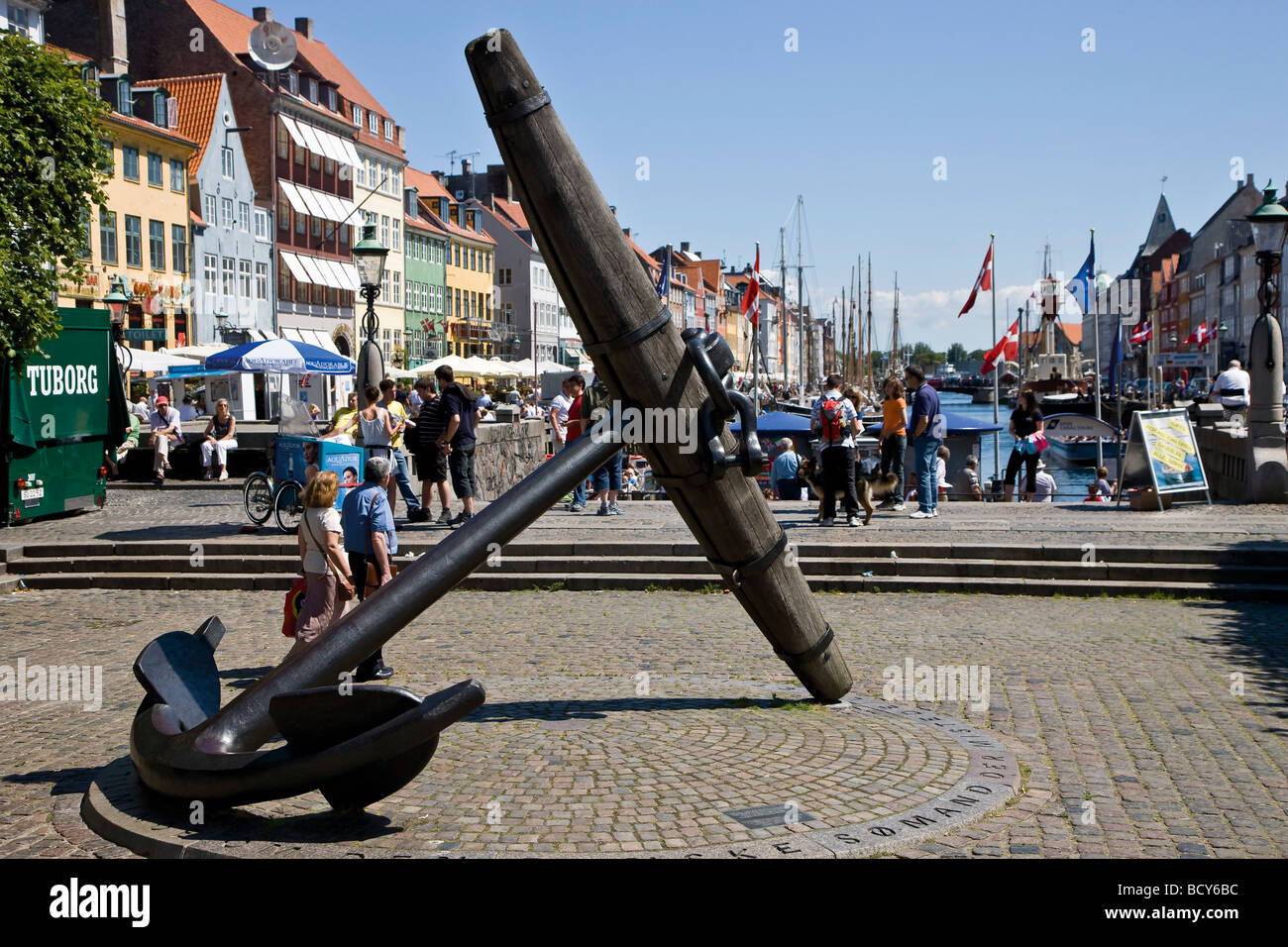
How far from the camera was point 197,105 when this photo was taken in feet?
162

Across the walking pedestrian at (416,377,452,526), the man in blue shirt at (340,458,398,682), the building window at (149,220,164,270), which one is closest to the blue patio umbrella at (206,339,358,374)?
the walking pedestrian at (416,377,452,526)

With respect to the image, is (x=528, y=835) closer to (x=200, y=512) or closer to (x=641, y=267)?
(x=641, y=267)

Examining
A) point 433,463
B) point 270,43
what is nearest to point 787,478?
point 433,463

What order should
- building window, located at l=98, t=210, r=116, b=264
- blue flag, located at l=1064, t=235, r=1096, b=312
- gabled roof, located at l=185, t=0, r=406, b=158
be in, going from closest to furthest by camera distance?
blue flag, located at l=1064, t=235, r=1096, b=312 → building window, located at l=98, t=210, r=116, b=264 → gabled roof, located at l=185, t=0, r=406, b=158

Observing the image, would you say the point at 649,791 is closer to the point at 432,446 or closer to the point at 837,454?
the point at 432,446

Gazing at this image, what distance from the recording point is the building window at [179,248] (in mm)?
45375

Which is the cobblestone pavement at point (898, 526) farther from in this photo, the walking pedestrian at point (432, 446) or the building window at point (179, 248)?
the building window at point (179, 248)

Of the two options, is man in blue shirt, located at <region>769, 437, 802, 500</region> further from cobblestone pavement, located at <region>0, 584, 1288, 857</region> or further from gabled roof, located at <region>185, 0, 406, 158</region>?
gabled roof, located at <region>185, 0, 406, 158</region>

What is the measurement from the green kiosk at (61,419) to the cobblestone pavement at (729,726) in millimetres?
4962

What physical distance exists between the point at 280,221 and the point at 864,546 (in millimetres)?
47436

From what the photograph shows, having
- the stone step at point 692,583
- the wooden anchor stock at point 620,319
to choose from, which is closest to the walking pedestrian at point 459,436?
the stone step at point 692,583

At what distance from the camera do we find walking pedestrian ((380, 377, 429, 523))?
15.1 metres

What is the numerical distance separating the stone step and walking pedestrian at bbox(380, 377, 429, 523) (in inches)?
88.6
